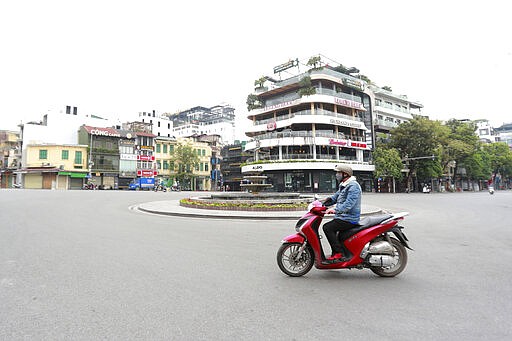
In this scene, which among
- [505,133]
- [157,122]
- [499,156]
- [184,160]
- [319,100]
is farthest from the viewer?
[505,133]

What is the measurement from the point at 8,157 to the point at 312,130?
61478 millimetres

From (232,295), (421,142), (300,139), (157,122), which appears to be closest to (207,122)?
(157,122)

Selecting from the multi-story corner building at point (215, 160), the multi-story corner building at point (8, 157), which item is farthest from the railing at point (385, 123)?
the multi-story corner building at point (8, 157)

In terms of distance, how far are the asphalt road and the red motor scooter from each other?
205 mm

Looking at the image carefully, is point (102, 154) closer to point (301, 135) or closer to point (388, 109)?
point (301, 135)

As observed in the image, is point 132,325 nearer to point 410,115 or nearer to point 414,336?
point 414,336

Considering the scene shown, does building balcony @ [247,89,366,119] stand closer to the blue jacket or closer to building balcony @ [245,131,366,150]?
building balcony @ [245,131,366,150]

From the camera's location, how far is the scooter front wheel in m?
4.89

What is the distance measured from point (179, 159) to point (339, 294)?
180ft

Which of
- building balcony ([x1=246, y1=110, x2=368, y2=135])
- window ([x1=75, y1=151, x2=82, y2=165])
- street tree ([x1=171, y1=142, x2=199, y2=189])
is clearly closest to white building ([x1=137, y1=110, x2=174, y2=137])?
street tree ([x1=171, y1=142, x2=199, y2=189])

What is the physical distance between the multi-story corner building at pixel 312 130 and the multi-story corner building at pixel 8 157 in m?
46.5

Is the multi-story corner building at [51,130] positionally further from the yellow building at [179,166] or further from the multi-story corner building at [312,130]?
the multi-story corner building at [312,130]

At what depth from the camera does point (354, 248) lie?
472cm

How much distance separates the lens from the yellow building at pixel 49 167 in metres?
50.3
